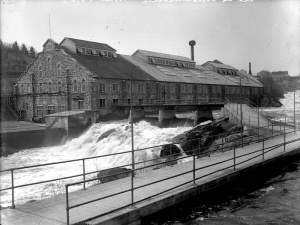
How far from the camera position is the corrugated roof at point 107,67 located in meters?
38.7

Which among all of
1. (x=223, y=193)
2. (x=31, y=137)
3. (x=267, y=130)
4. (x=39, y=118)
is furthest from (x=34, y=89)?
(x=223, y=193)

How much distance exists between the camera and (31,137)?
31.2 m

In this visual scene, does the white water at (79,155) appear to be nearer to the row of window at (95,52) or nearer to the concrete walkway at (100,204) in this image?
the concrete walkway at (100,204)

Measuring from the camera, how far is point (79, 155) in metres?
28.5

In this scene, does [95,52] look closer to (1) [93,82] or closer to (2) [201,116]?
(1) [93,82]

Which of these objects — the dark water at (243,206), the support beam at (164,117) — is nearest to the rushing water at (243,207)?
the dark water at (243,206)

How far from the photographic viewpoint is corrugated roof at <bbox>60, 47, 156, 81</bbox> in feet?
127

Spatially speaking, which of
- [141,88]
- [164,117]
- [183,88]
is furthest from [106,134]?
[183,88]

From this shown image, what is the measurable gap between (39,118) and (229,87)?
116 feet

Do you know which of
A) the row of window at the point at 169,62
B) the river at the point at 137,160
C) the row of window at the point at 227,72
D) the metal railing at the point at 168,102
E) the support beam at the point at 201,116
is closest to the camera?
the river at the point at 137,160

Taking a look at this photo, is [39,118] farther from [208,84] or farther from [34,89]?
[208,84]

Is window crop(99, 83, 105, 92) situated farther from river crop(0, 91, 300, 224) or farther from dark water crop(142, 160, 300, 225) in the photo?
dark water crop(142, 160, 300, 225)

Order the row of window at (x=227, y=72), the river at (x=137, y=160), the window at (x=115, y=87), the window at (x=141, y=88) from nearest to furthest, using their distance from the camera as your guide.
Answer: the river at (x=137, y=160) < the window at (x=115, y=87) < the window at (x=141, y=88) < the row of window at (x=227, y=72)

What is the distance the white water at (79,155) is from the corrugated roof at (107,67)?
7287 millimetres
